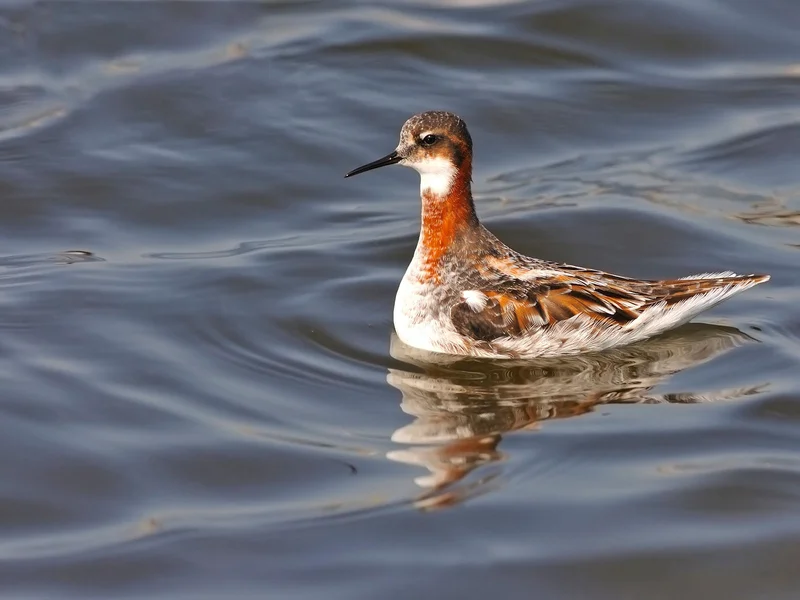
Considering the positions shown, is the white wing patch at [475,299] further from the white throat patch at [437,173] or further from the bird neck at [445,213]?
the white throat patch at [437,173]

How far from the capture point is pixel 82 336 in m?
9.62

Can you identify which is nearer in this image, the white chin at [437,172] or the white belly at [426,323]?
the white belly at [426,323]

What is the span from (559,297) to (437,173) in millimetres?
1235

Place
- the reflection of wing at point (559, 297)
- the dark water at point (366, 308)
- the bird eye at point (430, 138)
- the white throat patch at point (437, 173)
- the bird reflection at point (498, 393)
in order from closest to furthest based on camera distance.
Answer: the dark water at point (366, 308), the bird reflection at point (498, 393), the reflection of wing at point (559, 297), the bird eye at point (430, 138), the white throat patch at point (437, 173)

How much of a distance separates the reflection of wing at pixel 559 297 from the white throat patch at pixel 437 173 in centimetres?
67

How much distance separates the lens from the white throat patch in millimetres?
10039

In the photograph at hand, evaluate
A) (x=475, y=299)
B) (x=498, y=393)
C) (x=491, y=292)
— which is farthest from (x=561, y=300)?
(x=498, y=393)

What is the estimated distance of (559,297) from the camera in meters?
9.73

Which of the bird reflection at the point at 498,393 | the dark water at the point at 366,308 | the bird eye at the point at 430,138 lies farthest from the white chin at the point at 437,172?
the bird reflection at the point at 498,393

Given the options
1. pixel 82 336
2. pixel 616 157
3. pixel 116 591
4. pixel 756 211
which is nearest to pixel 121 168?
pixel 82 336

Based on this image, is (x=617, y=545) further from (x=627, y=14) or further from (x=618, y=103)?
(x=627, y=14)

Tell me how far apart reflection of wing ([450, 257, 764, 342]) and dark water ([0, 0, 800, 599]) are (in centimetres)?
30

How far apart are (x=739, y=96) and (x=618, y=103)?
1.25 m

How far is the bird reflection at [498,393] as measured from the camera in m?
8.03
